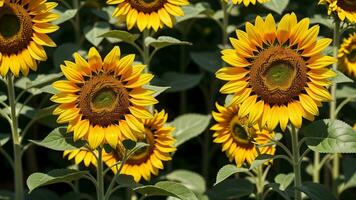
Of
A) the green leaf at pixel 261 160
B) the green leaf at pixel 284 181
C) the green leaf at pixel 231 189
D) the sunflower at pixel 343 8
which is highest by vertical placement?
the sunflower at pixel 343 8

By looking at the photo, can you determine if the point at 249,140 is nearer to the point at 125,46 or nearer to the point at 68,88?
the point at 68,88

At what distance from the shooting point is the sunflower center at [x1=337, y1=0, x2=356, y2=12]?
3.08m

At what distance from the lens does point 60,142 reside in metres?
2.82

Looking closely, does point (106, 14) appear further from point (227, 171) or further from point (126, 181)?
point (227, 171)

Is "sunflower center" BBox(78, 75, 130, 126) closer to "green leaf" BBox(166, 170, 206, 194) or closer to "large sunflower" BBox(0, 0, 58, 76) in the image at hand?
"large sunflower" BBox(0, 0, 58, 76)

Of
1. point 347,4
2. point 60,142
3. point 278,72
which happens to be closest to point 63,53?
point 60,142

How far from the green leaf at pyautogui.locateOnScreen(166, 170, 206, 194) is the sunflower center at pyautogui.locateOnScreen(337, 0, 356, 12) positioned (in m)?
1.08

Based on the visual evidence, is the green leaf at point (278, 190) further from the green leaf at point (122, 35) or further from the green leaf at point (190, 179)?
the green leaf at point (122, 35)

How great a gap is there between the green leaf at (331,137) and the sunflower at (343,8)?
0.46 metres

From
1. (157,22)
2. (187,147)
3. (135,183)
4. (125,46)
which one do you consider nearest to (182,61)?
(125,46)

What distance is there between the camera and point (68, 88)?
272 cm

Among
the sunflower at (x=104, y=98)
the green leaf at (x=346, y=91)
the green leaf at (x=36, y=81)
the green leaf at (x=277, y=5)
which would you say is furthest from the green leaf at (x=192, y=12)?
the sunflower at (x=104, y=98)

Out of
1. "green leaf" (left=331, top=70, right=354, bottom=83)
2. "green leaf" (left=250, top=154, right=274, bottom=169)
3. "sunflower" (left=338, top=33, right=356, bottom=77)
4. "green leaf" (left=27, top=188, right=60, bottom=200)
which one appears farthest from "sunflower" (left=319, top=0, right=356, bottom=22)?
"green leaf" (left=27, top=188, right=60, bottom=200)

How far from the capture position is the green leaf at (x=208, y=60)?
3691 mm
